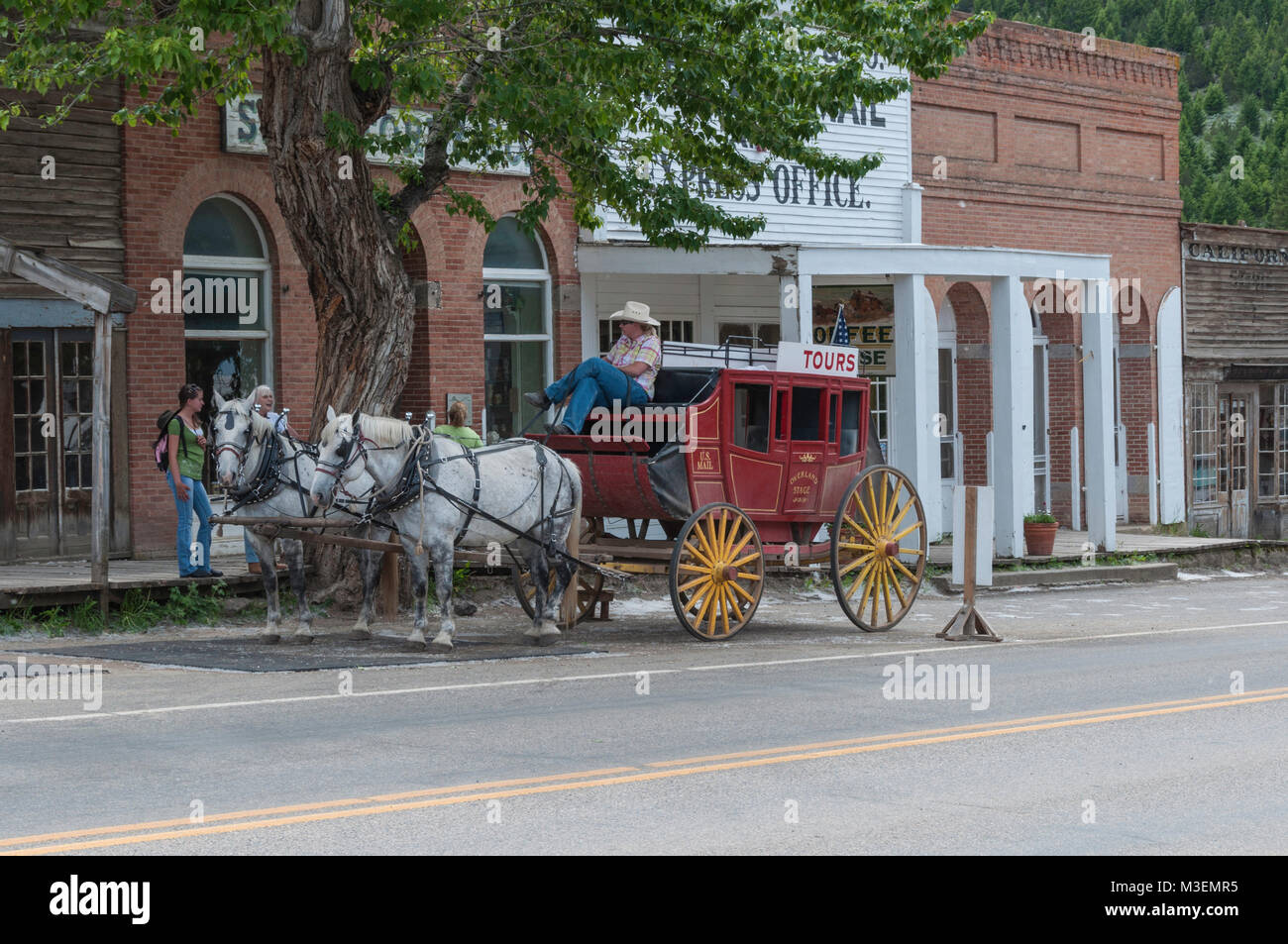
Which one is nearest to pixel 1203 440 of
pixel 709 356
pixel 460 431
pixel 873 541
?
pixel 873 541

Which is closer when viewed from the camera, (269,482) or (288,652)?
(288,652)

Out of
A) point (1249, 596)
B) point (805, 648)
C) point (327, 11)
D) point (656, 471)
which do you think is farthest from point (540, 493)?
point (1249, 596)

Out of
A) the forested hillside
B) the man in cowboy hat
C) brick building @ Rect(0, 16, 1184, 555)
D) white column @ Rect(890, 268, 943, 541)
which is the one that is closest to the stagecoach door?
brick building @ Rect(0, 16, 1184, 555)

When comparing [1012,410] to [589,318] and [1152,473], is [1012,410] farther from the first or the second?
[1152,473]

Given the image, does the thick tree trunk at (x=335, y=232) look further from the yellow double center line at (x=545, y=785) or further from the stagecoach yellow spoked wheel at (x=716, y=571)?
the yellow double center line at (x=545, y=785)

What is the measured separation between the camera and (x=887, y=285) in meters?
24.2

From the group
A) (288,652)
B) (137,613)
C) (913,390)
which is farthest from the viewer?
(913,390)

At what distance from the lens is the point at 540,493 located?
14.6 meters

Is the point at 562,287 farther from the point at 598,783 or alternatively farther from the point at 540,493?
the point at 598,783

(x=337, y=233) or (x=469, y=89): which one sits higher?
(x=469, y=89)

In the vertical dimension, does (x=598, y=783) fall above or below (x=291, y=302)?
below

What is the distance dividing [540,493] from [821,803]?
686 cm

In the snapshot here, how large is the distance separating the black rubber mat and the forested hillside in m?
68.6

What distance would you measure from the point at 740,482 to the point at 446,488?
113 inches
